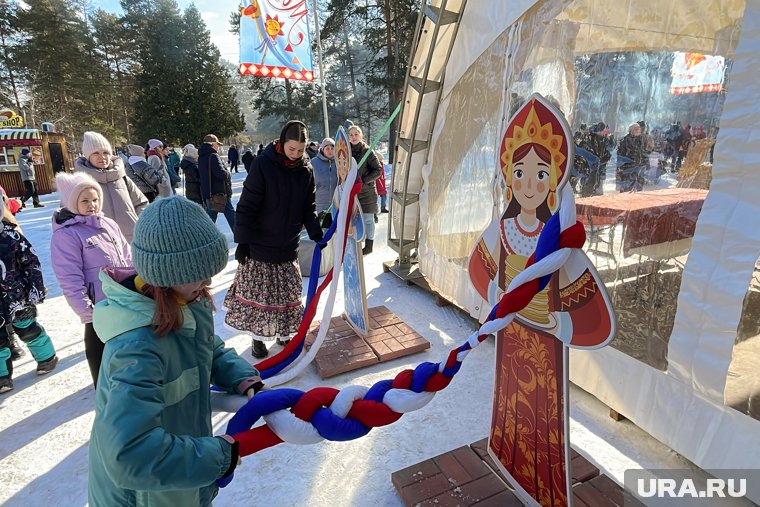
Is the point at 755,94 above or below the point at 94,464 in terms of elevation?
above

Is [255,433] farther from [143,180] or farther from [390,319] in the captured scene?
[143,180]

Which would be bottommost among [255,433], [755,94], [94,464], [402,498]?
[402,498]

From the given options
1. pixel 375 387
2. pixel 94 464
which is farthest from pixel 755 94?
pixel 94 464

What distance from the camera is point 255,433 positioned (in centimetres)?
116

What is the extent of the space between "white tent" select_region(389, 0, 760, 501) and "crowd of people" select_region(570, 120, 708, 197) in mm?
107

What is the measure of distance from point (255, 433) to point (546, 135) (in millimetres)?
1311

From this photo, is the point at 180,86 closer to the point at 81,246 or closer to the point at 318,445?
the point at 81,246

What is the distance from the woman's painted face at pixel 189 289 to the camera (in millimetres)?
1130

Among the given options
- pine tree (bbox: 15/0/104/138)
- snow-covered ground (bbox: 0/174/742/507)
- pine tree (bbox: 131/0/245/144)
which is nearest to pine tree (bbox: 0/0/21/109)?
pine tree (bbox: 15/0/104/138)

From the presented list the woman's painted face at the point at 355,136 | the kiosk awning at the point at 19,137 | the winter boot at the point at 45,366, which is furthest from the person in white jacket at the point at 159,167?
the kiosk awning at the point at 19,137

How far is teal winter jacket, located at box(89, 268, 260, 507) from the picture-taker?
0.92 meters

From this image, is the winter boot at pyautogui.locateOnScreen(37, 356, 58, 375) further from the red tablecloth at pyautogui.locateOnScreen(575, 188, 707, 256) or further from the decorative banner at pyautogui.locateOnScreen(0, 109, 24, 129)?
the decorative banner at pyautogui.locateOnScreen(0, 109, 24, 129)

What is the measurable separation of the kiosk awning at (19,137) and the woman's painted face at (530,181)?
56.0ft

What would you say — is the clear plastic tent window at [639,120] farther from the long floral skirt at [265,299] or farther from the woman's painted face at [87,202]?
the woman's painted face at [87,202]
